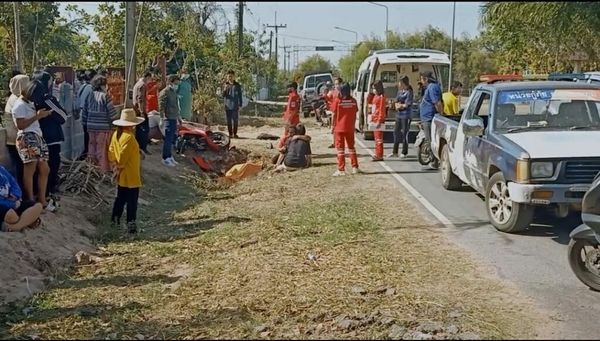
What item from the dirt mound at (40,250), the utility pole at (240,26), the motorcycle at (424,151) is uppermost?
the utility pole at (240,26)

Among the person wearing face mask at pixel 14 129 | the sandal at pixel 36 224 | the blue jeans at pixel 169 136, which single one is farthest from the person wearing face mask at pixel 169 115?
the sandal at pixel 36 224

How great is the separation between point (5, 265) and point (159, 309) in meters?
2.16

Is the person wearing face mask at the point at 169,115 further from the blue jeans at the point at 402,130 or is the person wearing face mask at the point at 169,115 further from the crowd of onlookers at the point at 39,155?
the blue jeans at the point at 402,130

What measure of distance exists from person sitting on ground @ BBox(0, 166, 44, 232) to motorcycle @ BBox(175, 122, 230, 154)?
8430mm

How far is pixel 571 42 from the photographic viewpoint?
2547 cm

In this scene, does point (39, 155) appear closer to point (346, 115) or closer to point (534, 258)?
point (534, 258)

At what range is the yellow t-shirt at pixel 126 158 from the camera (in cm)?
930

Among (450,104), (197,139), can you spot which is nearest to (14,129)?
(197,139)

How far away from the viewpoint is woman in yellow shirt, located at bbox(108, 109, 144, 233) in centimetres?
932

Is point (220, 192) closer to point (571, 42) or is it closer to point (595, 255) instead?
point (595, 255)

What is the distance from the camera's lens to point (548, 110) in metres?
9.46

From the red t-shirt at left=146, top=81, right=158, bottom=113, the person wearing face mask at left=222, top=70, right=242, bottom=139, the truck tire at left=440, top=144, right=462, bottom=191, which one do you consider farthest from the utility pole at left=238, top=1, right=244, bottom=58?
the truck tire at left=440, top=144, right=462, bottom=191

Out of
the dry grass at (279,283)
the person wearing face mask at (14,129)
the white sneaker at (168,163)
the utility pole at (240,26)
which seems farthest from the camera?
the utility pole at (240,26)

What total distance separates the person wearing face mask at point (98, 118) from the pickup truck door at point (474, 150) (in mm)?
5389
